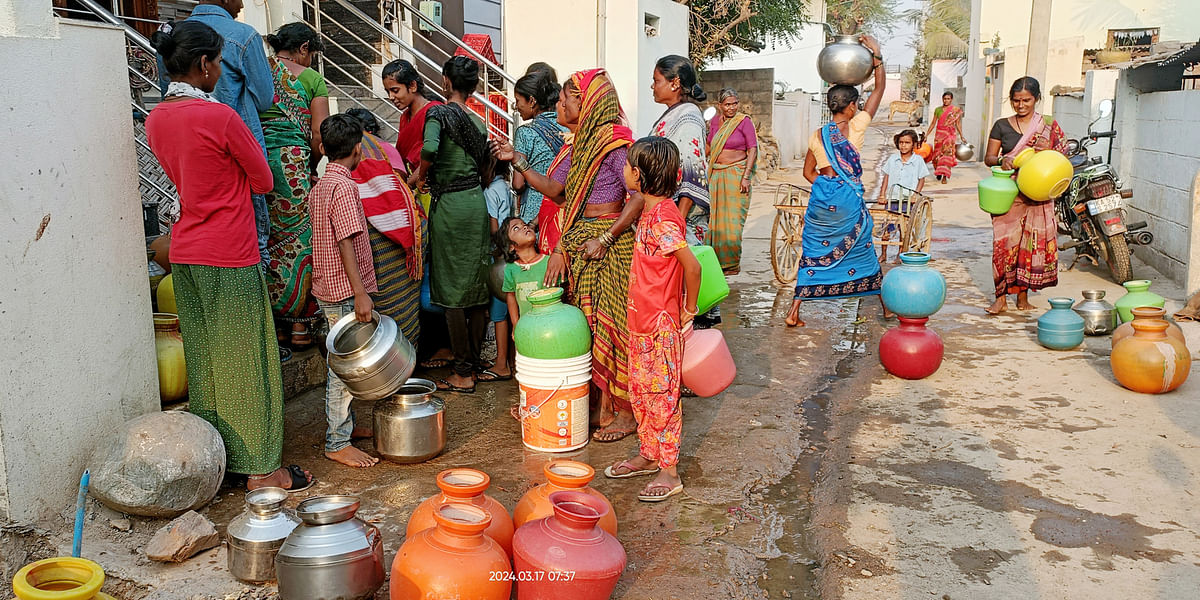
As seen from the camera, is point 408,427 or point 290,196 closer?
point 408,427

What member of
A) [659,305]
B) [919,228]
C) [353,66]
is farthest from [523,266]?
[919,228]

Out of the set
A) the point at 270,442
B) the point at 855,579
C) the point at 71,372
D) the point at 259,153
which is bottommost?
the point at 855,579

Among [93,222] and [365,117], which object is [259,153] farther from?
[365,117]

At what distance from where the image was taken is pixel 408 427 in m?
4.10

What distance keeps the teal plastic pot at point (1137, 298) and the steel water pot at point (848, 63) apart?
2.27m

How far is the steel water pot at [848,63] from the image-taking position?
21.9 feet

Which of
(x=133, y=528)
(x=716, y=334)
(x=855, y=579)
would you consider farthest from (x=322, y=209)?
(x=855, y=579)

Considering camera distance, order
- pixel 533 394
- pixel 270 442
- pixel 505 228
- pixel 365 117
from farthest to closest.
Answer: pixel 505 228, pixel 365 117, pixel 533 394, pixel 270 442

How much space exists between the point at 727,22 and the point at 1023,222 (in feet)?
38.6

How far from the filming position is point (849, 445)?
4.45 meters

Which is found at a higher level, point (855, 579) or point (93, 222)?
point (93, 222)

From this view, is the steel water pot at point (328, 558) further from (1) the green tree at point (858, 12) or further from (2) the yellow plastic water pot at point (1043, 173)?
(1) the green tree at point (858, 12)

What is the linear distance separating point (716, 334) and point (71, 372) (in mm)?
2555

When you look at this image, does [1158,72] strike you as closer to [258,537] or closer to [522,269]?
[522,269]
